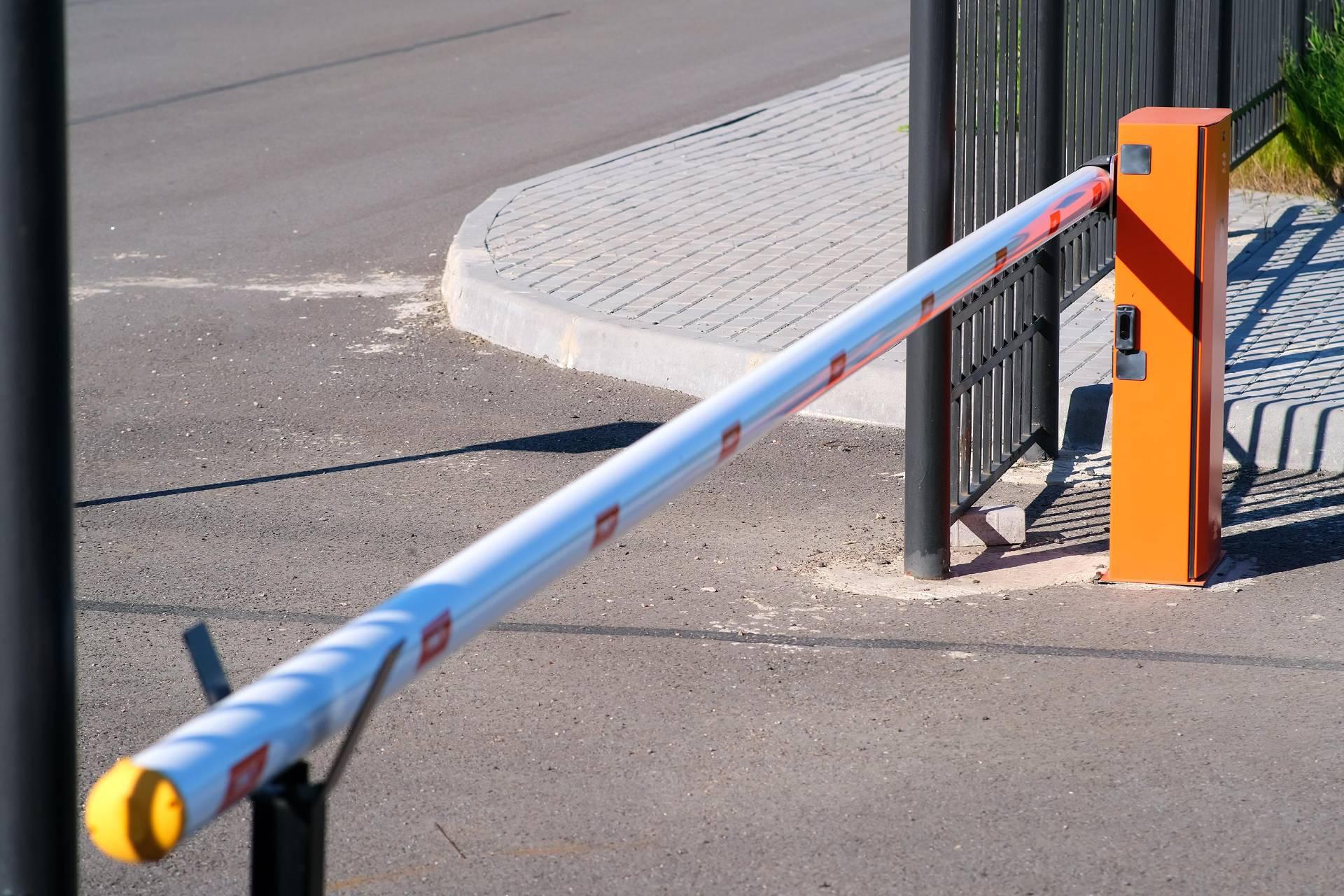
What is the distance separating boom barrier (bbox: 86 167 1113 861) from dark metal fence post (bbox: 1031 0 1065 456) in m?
2.43

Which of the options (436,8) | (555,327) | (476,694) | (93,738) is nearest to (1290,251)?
(555,327)

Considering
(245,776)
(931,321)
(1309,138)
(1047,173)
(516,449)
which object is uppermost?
(245,776)

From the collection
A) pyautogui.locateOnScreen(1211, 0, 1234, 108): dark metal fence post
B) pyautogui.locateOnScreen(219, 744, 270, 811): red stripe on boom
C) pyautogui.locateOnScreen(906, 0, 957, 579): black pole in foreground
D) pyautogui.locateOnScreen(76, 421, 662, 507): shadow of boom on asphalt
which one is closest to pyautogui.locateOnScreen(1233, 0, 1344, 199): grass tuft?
pyautogui.locateOnScreen(1211, 0, 1234, 108): dark metal fence post

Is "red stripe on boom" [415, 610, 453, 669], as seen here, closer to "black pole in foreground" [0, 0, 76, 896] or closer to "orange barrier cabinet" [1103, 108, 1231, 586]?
"black pole in foreground" [0, 0, 76, 896]

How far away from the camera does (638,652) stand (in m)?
4.42

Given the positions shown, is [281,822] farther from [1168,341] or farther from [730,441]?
[1168,341]

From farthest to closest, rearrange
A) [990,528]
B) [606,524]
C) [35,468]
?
[990,528] < [606,524] < [35,468]

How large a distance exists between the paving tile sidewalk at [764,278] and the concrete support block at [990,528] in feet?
3.43

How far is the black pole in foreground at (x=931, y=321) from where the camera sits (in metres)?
4.58

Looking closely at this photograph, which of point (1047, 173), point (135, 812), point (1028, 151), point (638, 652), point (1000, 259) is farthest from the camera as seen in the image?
point (1047, 173)

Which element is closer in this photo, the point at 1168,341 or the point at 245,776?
the point at 245,776

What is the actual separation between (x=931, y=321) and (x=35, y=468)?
3.07m

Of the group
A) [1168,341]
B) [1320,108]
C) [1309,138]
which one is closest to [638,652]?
[1168,341]

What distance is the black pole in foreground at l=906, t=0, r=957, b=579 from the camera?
4.58 m
